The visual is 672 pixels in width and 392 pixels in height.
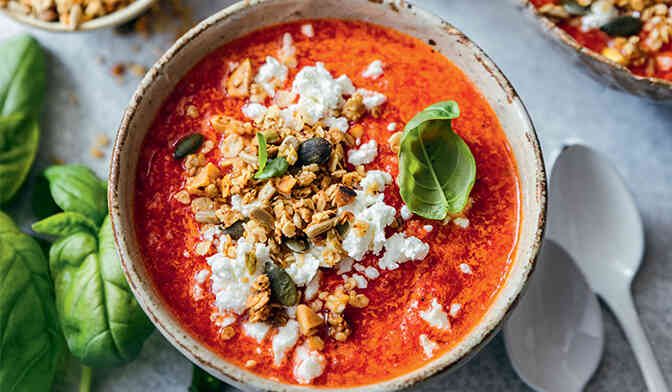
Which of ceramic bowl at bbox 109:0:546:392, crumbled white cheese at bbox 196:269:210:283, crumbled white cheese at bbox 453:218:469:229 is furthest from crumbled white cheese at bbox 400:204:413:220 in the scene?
crumbled white cheese at bbox 196:269:210:283

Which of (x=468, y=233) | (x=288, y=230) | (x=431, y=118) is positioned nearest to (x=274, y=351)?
(x=288, y=230)

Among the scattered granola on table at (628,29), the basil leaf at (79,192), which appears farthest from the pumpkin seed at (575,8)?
the basil leaf at (79,192)

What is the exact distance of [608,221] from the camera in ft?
8.95

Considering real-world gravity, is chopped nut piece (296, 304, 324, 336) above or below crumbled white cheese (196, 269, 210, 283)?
below

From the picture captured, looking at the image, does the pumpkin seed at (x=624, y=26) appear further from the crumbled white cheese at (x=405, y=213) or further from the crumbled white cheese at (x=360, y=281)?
the crumbled white cheese at (x=360, y=281)

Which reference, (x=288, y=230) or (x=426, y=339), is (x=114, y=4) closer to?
(x=288, y=230)

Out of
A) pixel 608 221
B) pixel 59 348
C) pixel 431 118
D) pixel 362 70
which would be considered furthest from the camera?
pixel 608 221

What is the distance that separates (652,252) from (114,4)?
7.45 ft

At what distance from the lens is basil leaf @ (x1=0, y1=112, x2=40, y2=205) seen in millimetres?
2658

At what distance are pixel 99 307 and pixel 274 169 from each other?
2.69 ft

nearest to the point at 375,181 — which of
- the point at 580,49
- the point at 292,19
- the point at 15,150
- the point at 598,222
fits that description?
the point at 292,19

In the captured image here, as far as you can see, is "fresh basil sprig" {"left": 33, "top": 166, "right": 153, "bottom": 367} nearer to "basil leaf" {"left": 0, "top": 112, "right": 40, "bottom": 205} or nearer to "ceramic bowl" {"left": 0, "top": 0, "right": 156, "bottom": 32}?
"basil leaf" {"left": 0, "top": 112, "right": 40, "bottom": 205}

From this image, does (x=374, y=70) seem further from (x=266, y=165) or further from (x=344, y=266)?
(x=344, y=266)

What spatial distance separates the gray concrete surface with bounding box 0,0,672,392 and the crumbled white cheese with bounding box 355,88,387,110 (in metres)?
0.83
